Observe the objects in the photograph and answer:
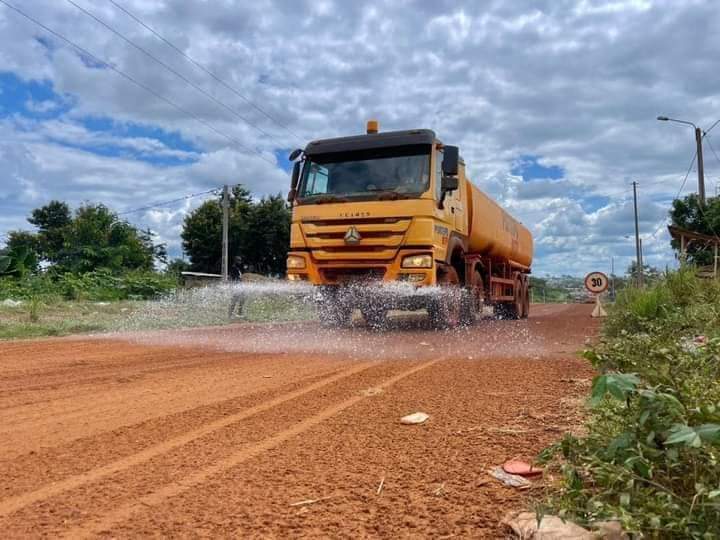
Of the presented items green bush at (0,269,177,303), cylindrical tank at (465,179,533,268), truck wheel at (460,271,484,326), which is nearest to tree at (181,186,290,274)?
green bush at (0,269,177,303)

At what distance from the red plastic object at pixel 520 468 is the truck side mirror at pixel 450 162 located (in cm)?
735

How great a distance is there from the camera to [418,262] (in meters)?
8.86

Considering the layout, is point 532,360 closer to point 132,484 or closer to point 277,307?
point 132,484

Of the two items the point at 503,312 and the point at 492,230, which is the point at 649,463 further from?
the point at 503,312

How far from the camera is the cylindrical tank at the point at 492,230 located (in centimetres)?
1213

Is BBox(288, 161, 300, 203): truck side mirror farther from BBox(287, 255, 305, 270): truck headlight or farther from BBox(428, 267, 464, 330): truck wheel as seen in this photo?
BBox(428, 267, 464, 330): truck wheel

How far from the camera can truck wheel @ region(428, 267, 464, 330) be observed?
966 centimetres

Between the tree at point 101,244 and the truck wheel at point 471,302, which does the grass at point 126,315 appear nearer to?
the truck wheel at point 471,302

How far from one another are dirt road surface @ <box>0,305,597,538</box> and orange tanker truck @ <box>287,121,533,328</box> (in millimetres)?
2917

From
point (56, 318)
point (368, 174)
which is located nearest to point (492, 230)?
point (368, 174)

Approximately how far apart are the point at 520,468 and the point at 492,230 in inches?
451

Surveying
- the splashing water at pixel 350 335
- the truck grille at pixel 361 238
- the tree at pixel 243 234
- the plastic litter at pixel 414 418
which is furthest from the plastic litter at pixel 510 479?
the tree at pixel 243 234

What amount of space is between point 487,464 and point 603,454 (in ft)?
2.34

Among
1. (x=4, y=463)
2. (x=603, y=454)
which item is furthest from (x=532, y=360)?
(x=4, y=463)
